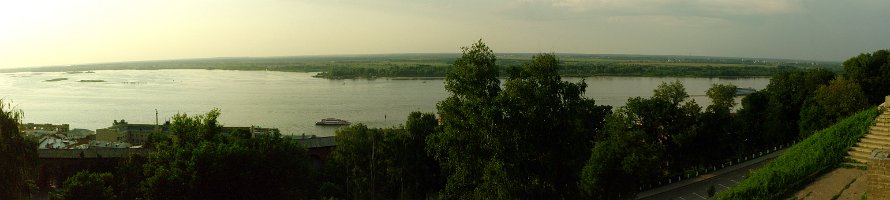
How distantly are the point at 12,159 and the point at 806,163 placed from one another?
549 inches

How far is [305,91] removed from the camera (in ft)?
247

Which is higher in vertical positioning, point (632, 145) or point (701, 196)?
point (632, 145)

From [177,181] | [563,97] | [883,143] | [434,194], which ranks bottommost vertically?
[434,194]

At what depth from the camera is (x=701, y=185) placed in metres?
20.0

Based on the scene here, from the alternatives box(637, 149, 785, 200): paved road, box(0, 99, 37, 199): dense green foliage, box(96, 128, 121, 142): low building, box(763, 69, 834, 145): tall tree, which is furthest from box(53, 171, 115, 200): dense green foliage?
box(763, 69, 834, 145): tall tree

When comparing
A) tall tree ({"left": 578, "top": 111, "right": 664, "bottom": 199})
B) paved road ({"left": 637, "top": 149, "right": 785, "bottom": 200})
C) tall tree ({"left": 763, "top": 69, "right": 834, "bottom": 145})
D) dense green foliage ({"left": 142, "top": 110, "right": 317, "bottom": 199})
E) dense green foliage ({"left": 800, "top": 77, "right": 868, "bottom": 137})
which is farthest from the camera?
tall tree ({"left": 763, "top": 69, "right": 834, "bottom": 145})

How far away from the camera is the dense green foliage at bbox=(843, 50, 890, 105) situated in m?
25.0

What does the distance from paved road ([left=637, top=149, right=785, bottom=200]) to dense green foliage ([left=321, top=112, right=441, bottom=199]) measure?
729 centimetres

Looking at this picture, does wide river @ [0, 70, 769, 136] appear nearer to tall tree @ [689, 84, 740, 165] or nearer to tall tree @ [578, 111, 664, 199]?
tall tree @ [689, 84, 740, 165]

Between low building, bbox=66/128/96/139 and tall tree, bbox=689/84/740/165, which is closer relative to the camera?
tall tree, bbox=689/84/740/165

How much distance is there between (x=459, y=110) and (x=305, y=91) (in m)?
66.3

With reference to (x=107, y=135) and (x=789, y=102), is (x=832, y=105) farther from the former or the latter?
(x=107, y=135)

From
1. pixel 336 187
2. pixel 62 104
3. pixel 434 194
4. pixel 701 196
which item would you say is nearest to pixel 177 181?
pixel 336 187

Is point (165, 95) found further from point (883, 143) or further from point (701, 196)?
point (883, 143)
